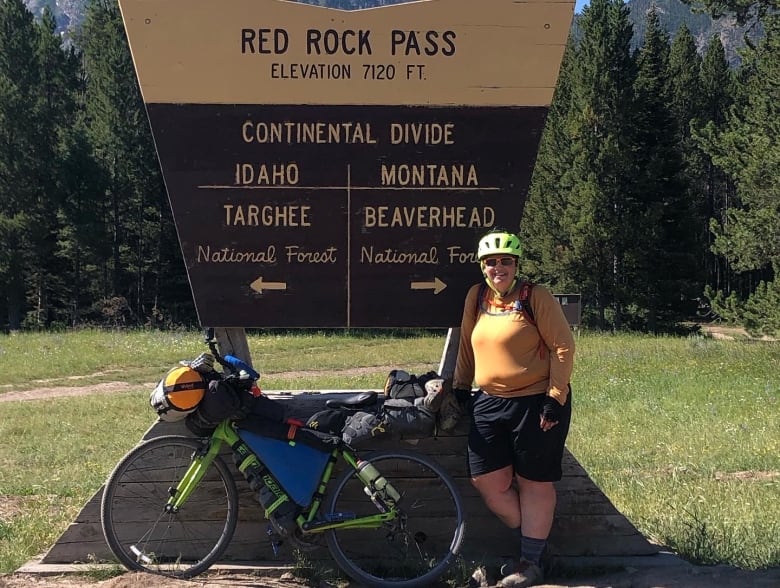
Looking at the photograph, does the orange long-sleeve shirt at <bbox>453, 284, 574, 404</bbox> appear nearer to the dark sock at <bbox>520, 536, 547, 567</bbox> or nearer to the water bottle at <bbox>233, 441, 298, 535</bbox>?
the dark sock at <bbox>520, 536, 547, 567</bbox>

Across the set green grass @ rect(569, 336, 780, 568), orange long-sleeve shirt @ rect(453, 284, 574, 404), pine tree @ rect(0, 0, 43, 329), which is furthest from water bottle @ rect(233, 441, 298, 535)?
pine tree @ rect(0, 0, 43, 329)

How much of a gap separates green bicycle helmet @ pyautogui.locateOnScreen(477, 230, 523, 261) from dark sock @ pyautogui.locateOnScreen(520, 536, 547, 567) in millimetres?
1645

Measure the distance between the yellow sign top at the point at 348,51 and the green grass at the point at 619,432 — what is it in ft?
10.6

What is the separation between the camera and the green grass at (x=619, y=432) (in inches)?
212

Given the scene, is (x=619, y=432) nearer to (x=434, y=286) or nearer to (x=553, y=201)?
(x=434, y=286)

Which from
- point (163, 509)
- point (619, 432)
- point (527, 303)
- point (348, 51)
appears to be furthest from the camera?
point (619, 432)

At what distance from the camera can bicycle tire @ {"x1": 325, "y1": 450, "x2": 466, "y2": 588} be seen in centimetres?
439

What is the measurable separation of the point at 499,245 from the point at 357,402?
1.28m

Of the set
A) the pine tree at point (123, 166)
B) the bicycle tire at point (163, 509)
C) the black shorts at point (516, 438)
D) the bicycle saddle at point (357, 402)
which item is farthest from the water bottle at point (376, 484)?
the pine tree at point (123, 166)

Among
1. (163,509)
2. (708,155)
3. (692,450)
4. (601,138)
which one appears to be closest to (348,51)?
(163,509)

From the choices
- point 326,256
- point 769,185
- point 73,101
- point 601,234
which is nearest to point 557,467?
point 326,256

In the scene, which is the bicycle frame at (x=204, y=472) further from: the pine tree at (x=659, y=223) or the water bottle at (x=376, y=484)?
the pine tree at (x=659, y=223)

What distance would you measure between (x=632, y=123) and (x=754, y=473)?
27.6m

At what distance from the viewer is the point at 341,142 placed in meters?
4.78
